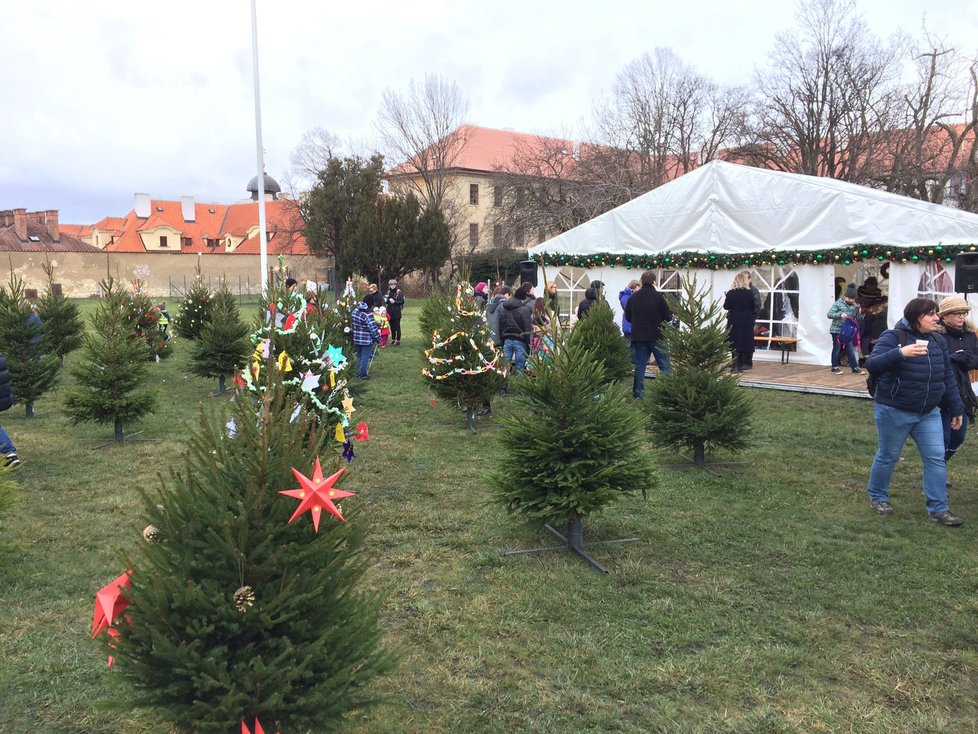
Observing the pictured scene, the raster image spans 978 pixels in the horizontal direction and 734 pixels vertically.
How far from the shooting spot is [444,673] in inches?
157

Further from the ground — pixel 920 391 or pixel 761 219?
pixel 761 219

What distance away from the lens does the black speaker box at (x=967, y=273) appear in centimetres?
1056

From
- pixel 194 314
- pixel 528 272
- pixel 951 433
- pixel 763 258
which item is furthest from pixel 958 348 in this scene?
pixel 194 314

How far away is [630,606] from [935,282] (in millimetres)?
11982

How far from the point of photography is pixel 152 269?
5231cm

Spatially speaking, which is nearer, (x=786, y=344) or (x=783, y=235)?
(x=783, y=235)

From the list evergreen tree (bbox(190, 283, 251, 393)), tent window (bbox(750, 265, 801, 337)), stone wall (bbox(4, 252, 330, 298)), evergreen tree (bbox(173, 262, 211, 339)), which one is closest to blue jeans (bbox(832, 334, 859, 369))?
tent window (bbox(750, 265, 801, 337))

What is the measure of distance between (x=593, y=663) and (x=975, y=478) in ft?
18.0

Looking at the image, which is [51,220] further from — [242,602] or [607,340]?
[242,602]

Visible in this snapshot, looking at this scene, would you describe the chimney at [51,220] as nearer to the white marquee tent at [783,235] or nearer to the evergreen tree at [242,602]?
the white marquee tent at [783,235]

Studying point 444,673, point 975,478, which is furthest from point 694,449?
point 444,673

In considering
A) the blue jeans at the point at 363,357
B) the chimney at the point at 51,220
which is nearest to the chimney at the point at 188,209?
the chimney at the point at 51,220

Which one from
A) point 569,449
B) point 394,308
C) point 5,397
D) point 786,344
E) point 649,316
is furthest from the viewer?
point 394,308

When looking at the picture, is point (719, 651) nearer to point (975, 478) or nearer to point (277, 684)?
point (277, 684)
